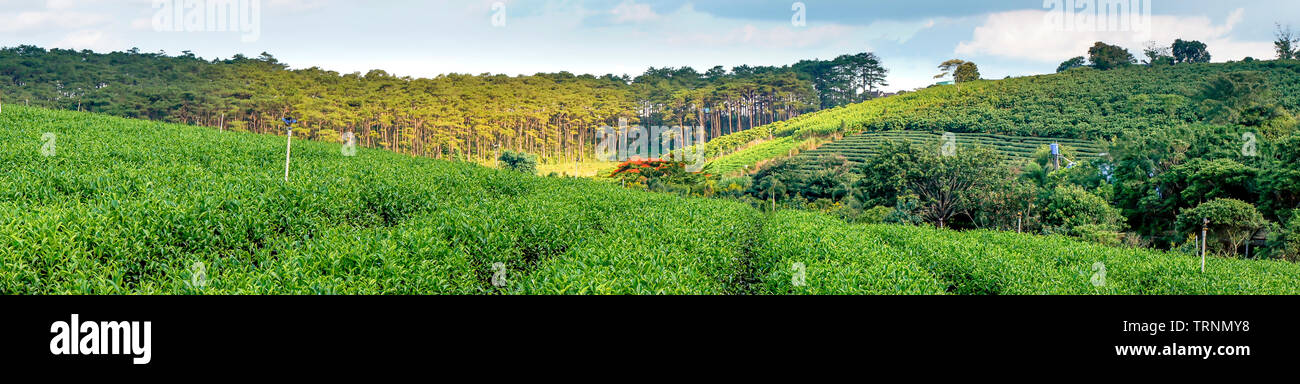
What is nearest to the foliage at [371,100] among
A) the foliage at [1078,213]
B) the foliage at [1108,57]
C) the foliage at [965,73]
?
the foliage at [965,73]

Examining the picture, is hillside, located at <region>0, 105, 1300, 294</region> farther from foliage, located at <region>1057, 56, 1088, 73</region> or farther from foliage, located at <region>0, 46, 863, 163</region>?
foliage, located at <region>1057, 56, 1088, 73</region>

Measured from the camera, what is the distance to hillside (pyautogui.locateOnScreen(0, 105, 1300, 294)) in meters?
6.93

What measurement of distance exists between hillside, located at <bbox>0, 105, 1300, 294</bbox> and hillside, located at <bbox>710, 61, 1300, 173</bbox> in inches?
1547

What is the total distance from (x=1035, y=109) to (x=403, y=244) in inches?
3064

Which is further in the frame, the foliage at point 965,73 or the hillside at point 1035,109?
the foliage at point 965,73

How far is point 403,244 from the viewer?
8242 mm

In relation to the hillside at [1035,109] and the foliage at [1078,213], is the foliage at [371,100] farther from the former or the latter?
the foliage at [1078,213]

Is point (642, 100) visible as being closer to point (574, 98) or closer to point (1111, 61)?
point (574, 98)

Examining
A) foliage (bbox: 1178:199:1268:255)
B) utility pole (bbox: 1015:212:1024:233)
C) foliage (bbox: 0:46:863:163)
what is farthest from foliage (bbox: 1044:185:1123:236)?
foliage (bbox: 0:46:863:163)

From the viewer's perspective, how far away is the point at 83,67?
209ft

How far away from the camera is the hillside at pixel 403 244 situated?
22.7 feet

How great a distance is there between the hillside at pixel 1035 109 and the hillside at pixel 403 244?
39.3 meters

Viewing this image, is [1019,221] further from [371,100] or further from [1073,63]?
[1073,63]

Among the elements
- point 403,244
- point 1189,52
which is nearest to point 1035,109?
point 1189,52
